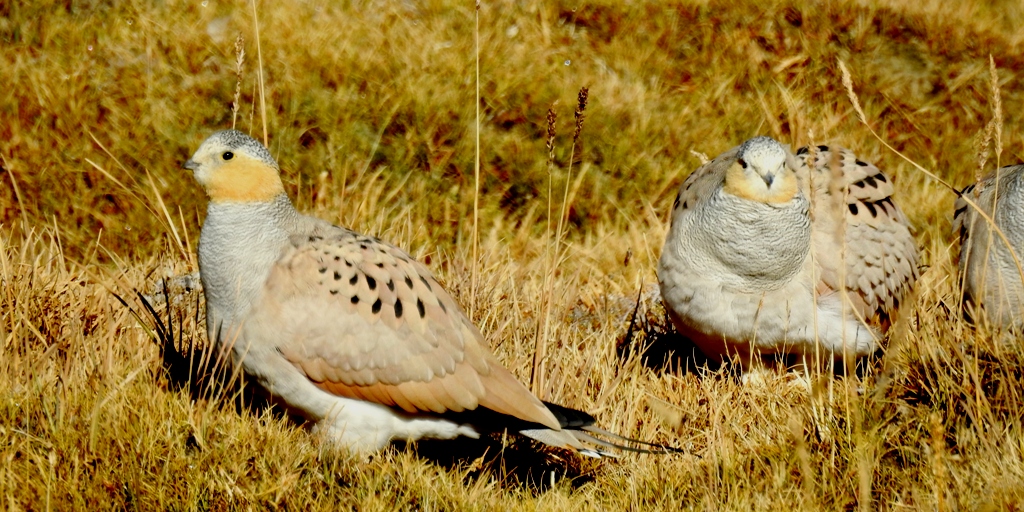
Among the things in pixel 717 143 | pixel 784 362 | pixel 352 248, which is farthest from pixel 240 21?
pixel 784 362

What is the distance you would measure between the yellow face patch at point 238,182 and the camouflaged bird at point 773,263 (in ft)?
5.89

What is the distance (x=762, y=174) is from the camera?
4359 millimetres

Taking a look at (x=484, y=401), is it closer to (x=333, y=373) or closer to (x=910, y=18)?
(x=333, y=373)

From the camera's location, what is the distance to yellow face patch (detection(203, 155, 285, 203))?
3.81 m

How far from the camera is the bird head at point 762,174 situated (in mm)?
4355

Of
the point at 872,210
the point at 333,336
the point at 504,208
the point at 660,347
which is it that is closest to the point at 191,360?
the point at 333,336

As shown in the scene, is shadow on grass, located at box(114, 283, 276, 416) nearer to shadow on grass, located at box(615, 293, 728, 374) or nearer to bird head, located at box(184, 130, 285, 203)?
bird head, located at box(184, 130, 285, 203)

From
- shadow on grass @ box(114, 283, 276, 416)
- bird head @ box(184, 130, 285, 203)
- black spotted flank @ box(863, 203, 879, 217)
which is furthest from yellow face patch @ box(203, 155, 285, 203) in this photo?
black spotted flank @ box(863, 203, 879, 217)

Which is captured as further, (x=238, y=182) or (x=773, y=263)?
(x=773, y=263)

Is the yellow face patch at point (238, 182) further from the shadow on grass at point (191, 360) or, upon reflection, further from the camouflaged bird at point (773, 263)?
the camouflaged bird at point (773, 263)

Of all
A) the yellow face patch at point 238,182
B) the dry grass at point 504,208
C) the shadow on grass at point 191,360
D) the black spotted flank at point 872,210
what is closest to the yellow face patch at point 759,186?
the dry grass at point 504,208

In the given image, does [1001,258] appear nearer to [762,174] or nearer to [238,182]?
[762,174]

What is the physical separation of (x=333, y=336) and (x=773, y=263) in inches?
72.1

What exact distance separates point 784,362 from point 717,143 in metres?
2.81
